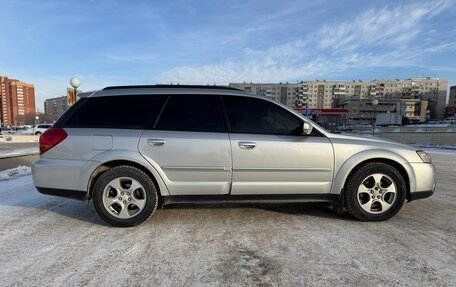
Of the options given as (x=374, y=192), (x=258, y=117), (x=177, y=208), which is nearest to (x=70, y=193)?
(x=177, y=208)

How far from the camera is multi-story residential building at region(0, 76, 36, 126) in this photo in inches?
3938

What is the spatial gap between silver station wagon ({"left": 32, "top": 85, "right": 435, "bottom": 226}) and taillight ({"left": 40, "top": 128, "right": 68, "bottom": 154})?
0.01 m

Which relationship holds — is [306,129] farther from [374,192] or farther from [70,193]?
[70,193]

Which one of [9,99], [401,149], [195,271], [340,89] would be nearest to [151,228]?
[195,271]

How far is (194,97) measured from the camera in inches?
163

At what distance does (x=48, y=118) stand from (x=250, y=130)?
126 m

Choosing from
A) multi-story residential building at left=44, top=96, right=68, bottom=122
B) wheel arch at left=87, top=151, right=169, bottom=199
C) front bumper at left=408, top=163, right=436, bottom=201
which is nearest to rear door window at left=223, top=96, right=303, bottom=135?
wheel arch at left=87, top=151, right=169, bottom=199

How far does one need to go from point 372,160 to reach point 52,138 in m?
4.19

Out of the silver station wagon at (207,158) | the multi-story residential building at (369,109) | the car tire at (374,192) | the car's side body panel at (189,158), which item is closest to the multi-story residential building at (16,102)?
the multi-story residential building at (369,109)

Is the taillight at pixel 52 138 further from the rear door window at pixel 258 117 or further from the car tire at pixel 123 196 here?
the rear door window at pixel 258 117

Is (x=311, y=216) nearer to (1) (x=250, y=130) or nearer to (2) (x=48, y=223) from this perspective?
(1) (x=250, y=130)

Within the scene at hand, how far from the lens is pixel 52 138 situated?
3.97 m

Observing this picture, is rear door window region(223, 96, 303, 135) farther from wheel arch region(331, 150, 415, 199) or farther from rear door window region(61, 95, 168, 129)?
rear door window region(61, 95, 168, 129)

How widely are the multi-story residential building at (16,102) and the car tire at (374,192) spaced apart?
4489 inches
